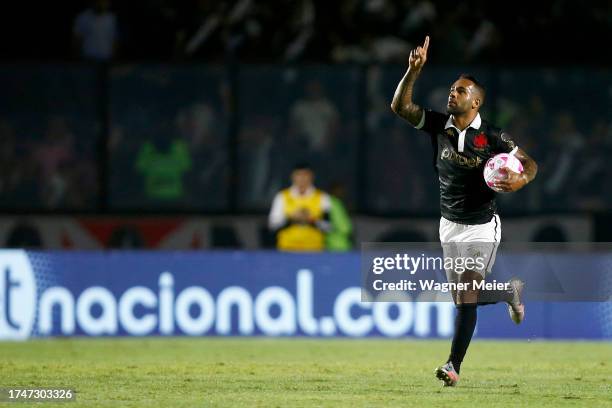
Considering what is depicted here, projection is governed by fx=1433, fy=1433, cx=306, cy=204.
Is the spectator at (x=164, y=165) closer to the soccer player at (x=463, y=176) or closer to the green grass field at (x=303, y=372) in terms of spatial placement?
the green grass field at (x=303, y=372)

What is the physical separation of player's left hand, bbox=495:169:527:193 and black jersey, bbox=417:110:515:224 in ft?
1.07

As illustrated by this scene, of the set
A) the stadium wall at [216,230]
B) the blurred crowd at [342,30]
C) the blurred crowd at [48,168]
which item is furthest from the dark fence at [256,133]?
the blurred crowd at [342,30]

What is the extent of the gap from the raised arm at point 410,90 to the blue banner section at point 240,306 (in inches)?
177

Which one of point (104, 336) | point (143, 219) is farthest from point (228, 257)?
point (143, 219)

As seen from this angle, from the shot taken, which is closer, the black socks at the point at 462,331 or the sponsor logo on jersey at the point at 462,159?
the black socks at the point at 462,331

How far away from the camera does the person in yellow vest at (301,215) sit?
14.6 metres

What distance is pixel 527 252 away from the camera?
45.3ft

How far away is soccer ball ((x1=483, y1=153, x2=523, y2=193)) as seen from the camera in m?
9.23

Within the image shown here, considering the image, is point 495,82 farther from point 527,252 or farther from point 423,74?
point 527,252

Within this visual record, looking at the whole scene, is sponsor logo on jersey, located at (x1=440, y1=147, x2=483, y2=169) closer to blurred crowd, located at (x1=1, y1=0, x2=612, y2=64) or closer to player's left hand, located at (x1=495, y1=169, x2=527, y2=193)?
player's left hand, located at (x1=495, y1=169, x2=527, y2=193)

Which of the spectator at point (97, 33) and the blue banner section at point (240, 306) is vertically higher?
the spectator at point (97, 33)

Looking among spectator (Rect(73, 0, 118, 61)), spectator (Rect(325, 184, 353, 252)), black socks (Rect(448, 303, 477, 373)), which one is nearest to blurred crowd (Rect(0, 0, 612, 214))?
spectator (Rect(73, 0, 118, 61))

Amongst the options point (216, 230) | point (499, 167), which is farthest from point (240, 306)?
point (499, 167)

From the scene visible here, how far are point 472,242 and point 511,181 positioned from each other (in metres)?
0.63
